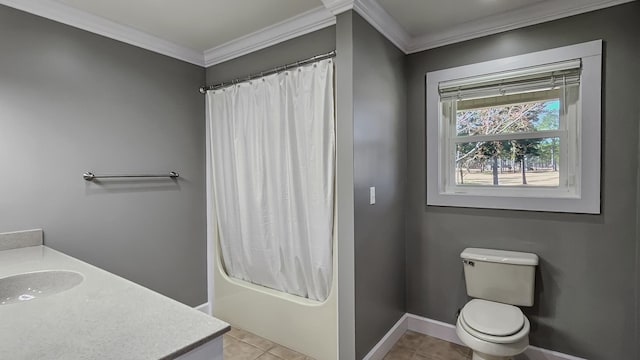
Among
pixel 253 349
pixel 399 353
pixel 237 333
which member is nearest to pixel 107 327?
pixel 253 349

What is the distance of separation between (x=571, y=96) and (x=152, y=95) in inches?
118

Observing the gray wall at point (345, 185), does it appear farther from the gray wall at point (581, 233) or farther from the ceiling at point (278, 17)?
the gray wall at point (581, 233)

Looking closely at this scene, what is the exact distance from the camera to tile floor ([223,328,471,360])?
2.18 m

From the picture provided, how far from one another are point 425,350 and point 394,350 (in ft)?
0.74

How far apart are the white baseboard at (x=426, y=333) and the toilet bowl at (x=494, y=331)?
45cm

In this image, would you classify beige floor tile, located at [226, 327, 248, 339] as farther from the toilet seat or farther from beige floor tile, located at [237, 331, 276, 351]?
the toilet seat

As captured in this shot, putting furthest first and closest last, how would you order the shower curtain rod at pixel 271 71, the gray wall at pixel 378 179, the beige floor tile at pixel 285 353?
the beige floor tile at pixel 285 353
the shower curtain rod at pixel 271 71
the gray wall at pixel 378 179

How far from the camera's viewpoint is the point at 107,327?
2.92 ft

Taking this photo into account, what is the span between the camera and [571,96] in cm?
201

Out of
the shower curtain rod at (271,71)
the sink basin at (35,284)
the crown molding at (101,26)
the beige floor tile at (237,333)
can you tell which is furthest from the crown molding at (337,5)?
the beige floor tile at (237,333)

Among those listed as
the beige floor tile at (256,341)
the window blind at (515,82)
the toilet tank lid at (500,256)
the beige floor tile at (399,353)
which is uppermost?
the window blind at (515,82)

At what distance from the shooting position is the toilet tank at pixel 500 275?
6.51 ft

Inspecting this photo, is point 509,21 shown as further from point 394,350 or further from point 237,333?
point 237,333

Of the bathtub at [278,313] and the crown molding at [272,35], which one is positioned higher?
the crown molding at [272,35]
